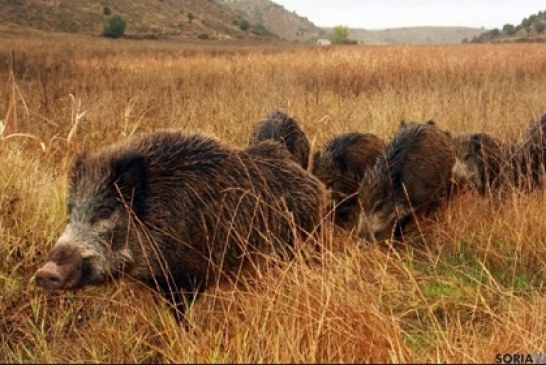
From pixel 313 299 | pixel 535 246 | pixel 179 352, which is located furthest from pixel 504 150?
pixel 179 352

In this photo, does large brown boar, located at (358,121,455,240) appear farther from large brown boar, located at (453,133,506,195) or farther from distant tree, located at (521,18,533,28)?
distant tree, located at (521,18,533,28)

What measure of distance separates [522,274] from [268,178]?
6.50ft

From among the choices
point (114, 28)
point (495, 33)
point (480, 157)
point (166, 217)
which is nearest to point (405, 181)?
point (480, 157)

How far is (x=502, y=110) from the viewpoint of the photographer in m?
8.88

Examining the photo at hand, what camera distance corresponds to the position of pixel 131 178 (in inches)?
119

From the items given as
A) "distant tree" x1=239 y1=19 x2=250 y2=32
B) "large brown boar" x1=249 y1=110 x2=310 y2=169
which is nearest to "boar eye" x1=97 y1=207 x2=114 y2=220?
"large brown boar" x1=249 y1=110 x2=310 y2=169

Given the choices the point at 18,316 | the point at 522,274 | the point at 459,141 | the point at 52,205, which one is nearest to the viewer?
the point at 18,316

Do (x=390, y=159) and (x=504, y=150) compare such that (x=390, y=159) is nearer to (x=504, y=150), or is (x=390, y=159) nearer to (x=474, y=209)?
(x=474, y=209)

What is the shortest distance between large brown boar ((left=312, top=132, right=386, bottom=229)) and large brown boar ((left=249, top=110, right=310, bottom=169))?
0.75 feet

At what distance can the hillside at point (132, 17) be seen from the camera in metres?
54.1

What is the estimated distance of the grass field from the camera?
8.61 feet

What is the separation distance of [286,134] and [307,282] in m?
2.96

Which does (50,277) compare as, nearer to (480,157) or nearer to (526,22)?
(480,157)

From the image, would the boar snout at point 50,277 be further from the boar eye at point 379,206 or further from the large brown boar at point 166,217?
the boar eye at point 379,206
